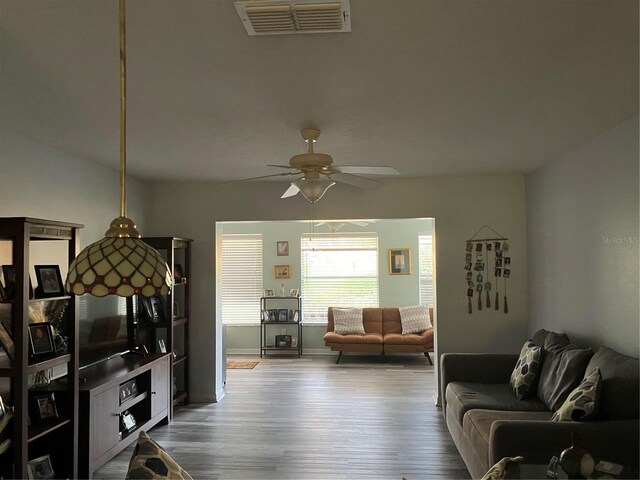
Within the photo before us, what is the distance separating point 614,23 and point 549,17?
296 millimetres

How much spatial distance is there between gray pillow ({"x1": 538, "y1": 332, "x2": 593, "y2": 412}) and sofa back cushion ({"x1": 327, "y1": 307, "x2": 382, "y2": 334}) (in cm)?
445

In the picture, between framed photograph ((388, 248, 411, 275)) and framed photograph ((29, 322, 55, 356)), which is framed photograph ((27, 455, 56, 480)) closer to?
framed photograph ((29, 322, 55, 356))

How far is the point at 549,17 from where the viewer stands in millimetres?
1951

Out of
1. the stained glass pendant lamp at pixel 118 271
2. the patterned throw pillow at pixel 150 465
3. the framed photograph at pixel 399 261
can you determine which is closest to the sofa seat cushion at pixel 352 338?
the framed photograph at pixel 399 261

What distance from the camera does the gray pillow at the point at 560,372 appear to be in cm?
342

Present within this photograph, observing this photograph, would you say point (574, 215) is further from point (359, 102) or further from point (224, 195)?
point (224, 195)

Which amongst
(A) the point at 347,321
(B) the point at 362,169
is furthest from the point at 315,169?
(A) the point at 347,321

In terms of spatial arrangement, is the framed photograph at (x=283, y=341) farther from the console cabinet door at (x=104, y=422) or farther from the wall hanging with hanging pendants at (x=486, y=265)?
the console cabinet door at (x=104, y=422)

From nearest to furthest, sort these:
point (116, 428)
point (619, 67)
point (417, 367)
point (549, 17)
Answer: point (549, 17)
point (619, 67)
point (116, 428)
point (417, 367)

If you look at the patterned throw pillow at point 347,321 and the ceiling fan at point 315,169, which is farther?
the patterned throw pillow at point 347,321

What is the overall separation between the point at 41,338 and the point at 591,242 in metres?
4.00

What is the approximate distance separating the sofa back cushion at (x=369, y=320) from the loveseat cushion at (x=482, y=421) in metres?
4.64

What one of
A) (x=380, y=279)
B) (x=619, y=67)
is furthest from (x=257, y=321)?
(x=619, y=67)

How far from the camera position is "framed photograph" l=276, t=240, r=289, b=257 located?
29.5 ft
